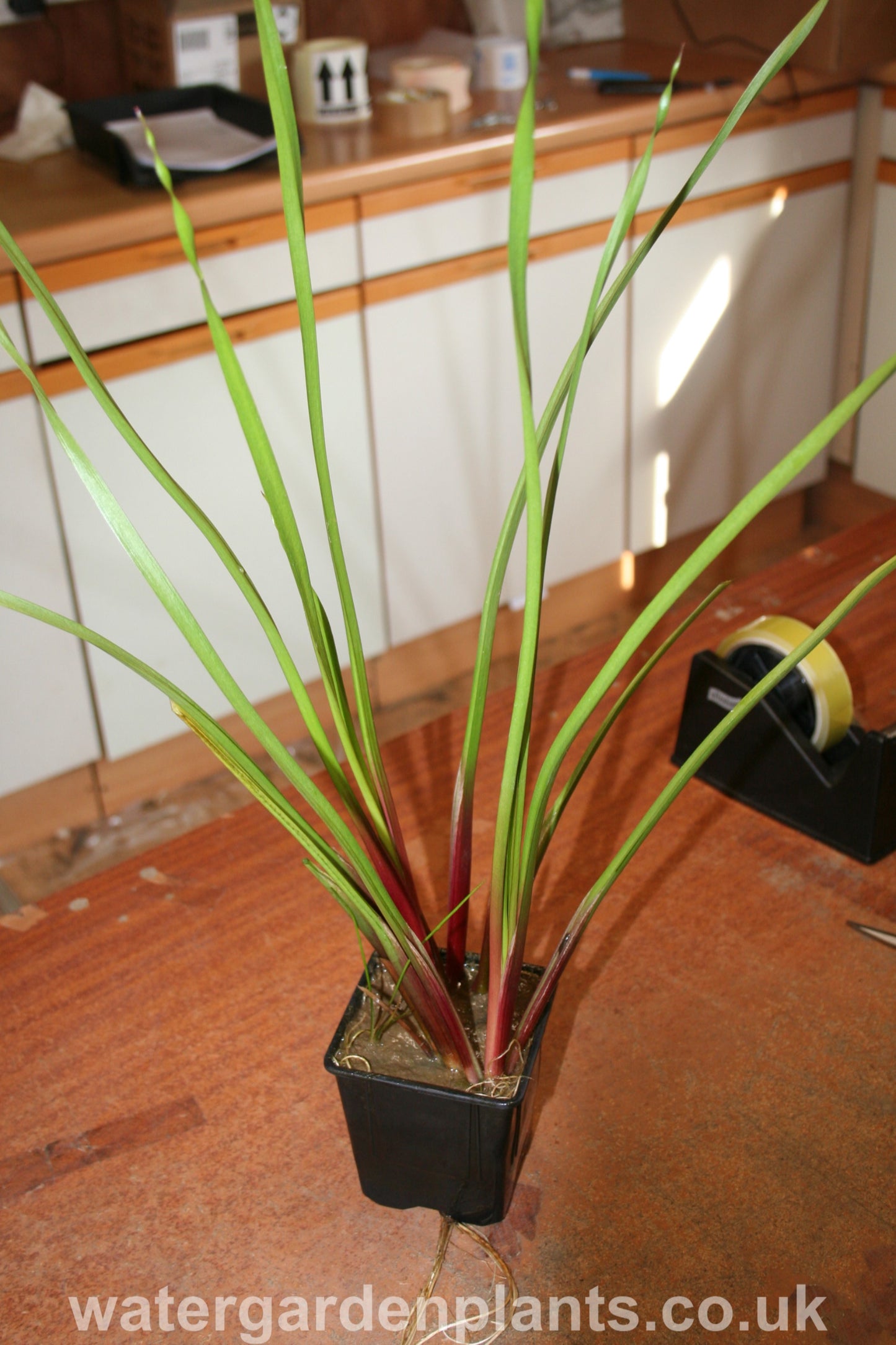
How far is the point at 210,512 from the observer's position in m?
2.04

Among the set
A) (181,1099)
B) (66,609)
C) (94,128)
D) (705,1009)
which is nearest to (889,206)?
(94,128)

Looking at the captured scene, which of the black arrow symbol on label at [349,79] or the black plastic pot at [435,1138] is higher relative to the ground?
the black arrow symbol on label at [349,79]

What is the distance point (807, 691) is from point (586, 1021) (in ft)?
0.95

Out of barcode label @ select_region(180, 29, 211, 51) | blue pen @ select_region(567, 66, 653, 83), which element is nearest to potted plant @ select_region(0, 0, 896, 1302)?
barcode label @ select_region(180, 29, 211, 51)

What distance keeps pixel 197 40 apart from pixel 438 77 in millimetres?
412

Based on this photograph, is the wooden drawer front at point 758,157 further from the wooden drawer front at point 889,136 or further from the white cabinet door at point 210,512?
the white cabinet door at point 210,512

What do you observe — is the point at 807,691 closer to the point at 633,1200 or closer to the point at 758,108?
the point at 633,1200

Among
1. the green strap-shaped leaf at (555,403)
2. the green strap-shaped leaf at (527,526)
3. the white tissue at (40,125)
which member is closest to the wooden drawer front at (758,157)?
the white tissue at (40,125)

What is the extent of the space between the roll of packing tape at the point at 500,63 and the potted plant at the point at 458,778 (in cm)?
198

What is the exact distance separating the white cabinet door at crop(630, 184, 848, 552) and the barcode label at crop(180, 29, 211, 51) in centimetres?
85

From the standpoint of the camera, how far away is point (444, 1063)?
2.11 ft

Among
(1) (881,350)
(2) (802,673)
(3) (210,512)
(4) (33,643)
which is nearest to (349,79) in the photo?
(3) (210,512)

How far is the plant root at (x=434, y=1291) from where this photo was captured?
2.01 feet

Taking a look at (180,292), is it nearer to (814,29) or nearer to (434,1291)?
(814,29)
